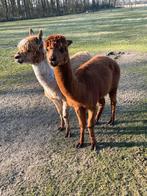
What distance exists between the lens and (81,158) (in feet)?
15.3

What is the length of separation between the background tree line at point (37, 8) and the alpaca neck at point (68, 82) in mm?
53203

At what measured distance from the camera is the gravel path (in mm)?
4301

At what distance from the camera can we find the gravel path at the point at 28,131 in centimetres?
430

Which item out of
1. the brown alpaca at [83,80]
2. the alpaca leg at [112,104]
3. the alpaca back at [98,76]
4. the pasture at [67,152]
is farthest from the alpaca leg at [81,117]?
the alpaca leg at [112,104]

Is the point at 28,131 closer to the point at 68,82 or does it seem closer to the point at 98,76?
the point at 98,76

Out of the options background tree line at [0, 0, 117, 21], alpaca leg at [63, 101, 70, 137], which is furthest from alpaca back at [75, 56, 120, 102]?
background tree line at [0, 0, 117, 21]

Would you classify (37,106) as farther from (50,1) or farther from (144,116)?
(50,1)

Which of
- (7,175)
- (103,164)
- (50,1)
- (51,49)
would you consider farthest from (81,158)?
(50,1)

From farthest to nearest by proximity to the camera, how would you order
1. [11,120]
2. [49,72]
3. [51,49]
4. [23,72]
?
[23,72] < [11,120] < [49,72] < [51,49]

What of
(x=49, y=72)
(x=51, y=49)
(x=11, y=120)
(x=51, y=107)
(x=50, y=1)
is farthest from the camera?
(x=50, y=1)

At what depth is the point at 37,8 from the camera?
212ft

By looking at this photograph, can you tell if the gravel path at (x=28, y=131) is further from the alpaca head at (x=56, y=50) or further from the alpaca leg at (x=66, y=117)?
the alpaca head at (x=56, y=50)

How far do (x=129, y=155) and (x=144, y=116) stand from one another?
1566mm

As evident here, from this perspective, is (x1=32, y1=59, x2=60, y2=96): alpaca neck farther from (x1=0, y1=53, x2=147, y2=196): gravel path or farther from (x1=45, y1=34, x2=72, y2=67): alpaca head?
(x1=45, y1=34, x2=72, y2=67): alpaca head
